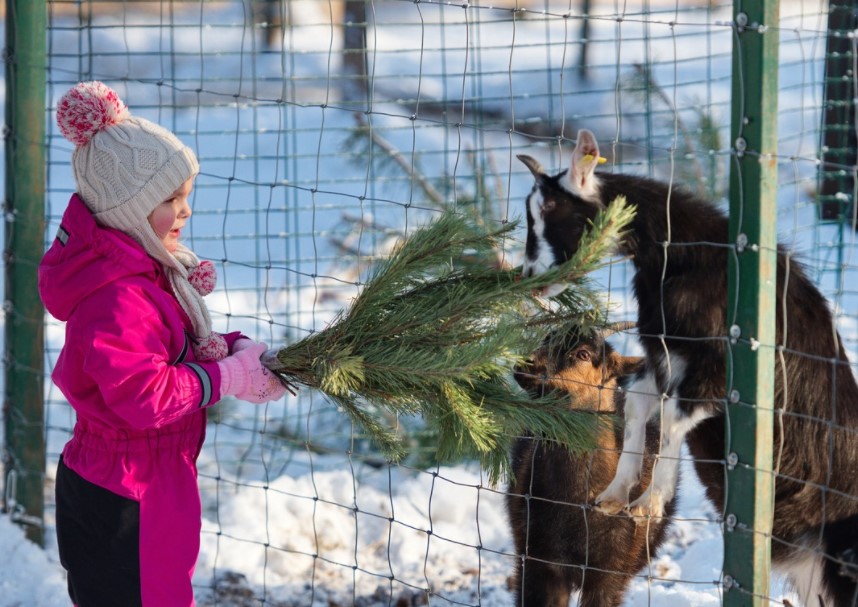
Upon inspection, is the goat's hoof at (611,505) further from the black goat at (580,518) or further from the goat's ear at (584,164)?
the goat's ear at (584,164)

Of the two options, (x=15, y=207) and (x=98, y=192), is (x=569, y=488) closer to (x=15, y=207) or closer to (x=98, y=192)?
(x=98, y=192)

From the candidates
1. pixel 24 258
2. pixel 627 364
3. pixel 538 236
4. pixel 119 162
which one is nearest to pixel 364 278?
pixel 24 258

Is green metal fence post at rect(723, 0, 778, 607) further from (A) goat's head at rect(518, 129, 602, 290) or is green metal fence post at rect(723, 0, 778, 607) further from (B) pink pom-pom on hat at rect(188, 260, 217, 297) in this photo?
(B) pink pom-pom on hat at rect(188, 260, 217, 297)

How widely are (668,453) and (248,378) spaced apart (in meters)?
1.21

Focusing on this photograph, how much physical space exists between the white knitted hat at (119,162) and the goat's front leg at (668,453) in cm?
147

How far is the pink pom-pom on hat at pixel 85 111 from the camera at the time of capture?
2748mm

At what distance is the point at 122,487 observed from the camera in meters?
2.83

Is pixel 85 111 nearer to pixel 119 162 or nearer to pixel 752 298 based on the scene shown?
pixel 119 162

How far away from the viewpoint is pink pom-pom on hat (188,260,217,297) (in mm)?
2980

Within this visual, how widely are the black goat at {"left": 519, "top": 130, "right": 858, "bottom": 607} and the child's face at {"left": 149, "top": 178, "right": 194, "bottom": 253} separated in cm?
99

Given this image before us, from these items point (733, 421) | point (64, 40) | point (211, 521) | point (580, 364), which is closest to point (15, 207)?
point (211, 521)

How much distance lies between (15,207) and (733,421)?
11.1ft

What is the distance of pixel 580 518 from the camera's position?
3.70 meters

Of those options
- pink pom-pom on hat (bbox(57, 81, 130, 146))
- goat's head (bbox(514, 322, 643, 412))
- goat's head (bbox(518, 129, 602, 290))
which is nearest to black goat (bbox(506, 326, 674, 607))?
goat's head (bbox(514, 322, 643, 412))
